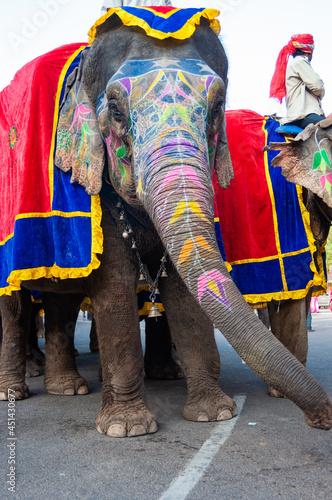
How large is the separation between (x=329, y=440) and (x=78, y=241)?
2.16m

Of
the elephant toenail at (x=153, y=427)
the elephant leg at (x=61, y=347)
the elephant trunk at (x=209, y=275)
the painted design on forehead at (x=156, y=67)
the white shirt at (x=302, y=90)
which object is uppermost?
the white shirt at (x=302, y=90)

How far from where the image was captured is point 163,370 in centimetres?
594

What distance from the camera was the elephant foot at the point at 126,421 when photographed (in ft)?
12.3

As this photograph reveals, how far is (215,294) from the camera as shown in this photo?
292 cm

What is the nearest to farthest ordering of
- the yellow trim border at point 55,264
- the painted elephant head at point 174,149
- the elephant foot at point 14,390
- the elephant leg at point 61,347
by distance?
the painted elephant head at point 174,149 < the yellow trim border at point 55,264 < the elephant foot at point 14,390 < the elephant leg at point 61,347

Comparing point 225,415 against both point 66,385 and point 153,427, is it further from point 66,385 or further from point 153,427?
point 66,385

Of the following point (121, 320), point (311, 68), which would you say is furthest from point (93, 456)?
point (311, 68)

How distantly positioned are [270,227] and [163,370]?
1964 millimetres

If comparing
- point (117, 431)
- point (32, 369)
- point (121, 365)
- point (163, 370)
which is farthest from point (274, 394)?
point (32, 369)

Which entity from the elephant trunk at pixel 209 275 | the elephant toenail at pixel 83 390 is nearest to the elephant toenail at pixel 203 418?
the elephant trunk at pixel 209 275

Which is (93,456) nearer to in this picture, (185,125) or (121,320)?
(121,320)

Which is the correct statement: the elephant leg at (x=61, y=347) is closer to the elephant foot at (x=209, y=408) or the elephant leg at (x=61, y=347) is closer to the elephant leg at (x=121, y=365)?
the elephant leg at (x=121, y=365)

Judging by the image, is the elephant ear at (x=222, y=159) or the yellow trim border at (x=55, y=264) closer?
the yellow trim border at (x=55, y=264)

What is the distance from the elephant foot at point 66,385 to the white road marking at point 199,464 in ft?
5.75
